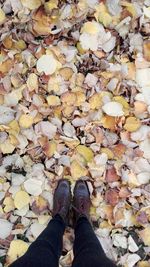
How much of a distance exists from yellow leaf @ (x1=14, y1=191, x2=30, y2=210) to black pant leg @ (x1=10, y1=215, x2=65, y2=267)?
16 cm

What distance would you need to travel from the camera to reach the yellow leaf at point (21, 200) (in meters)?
2.00

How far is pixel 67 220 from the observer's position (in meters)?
2.00

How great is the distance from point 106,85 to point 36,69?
12.3 inches

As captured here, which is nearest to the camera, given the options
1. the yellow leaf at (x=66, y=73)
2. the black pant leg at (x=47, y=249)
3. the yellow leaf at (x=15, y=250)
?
the black pant leg at (x=47, y=249)

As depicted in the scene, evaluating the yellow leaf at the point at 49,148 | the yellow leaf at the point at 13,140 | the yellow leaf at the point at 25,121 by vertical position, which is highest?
the yellow leaf at the point at 25,121

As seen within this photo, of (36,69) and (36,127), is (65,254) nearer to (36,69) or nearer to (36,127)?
(36,127)

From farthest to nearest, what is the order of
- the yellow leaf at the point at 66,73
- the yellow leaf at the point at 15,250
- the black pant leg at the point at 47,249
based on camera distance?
1. the yellow leaf at the point at 66,73
2. the yellow leaf at the point at 15,250
3. the black pant leg at the point at 47,249

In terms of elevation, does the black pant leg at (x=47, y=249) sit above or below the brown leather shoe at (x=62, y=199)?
above

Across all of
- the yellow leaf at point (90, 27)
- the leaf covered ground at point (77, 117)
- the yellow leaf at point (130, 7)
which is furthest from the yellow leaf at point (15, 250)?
the yellow leaf at point (130, 7)

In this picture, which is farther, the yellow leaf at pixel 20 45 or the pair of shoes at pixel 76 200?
the yellow leaf at pixel 20 45

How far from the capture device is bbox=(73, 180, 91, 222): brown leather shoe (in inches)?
77.5

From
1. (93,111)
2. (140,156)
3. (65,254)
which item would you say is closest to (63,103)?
(93,111)

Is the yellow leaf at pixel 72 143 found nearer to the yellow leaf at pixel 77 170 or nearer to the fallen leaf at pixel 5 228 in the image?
the yellow leaf at pixel 77 170

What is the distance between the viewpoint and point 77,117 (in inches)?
80.6
